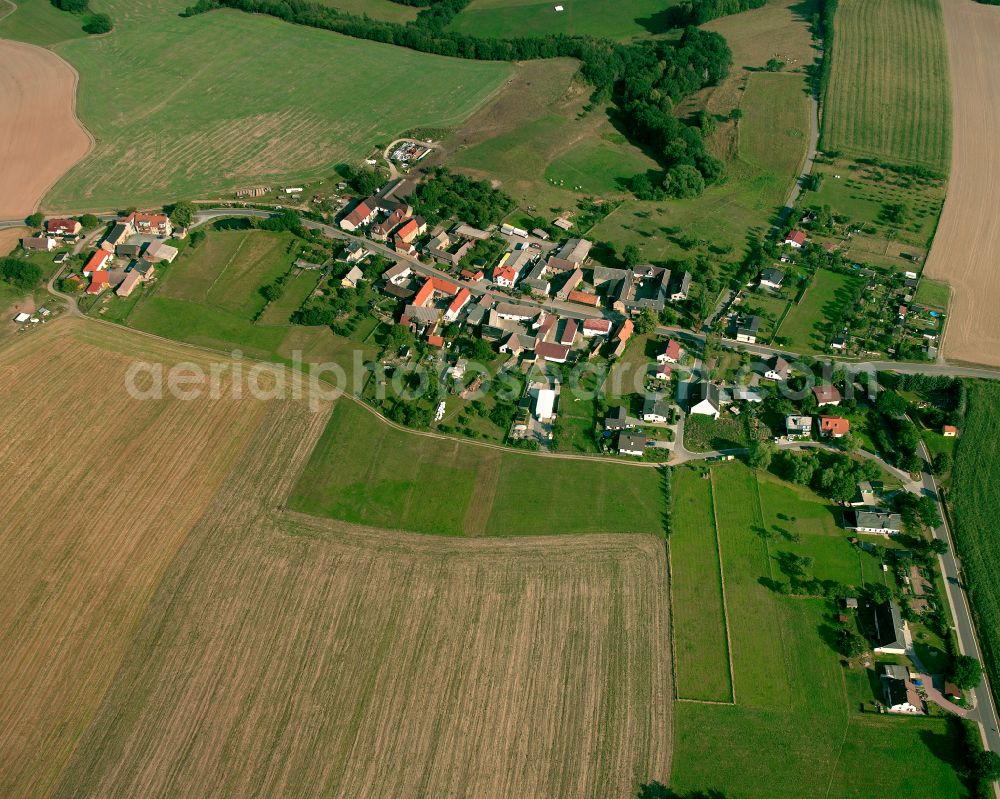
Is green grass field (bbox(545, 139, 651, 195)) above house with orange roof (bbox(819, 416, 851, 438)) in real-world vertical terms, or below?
above

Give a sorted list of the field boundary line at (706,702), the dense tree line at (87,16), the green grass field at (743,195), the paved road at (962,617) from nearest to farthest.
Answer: the paved road at (962,617) < the field boundary line at (706,702) < the green grass field at (743,195) < the dense tree line at (87,16)

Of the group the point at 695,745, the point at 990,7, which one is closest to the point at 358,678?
the point at 695,745

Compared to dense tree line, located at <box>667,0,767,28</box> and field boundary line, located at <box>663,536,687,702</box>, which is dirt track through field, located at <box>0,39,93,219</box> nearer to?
field boundary line, located at <box>663,536,687,702</box>

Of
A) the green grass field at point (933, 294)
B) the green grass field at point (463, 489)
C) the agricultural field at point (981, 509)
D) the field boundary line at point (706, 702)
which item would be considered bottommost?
the field boundary line at point (706, 702)

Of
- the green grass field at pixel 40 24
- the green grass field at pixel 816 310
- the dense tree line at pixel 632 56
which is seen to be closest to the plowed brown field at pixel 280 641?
the green grass field at pixel 816 310

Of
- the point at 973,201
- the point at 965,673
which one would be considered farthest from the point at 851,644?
the point at 973,201

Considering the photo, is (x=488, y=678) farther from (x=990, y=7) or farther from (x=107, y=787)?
(x=990, y=7)

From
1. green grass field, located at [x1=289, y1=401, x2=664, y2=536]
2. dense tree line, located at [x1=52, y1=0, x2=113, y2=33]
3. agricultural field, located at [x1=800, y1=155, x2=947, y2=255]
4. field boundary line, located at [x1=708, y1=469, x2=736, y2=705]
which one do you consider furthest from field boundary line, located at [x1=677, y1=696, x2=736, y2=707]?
dense tree line, located at [x1=52, y1=0, x2=113, y2=33]

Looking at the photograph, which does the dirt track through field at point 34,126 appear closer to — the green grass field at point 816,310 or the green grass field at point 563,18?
the green grass field at point 563,18
